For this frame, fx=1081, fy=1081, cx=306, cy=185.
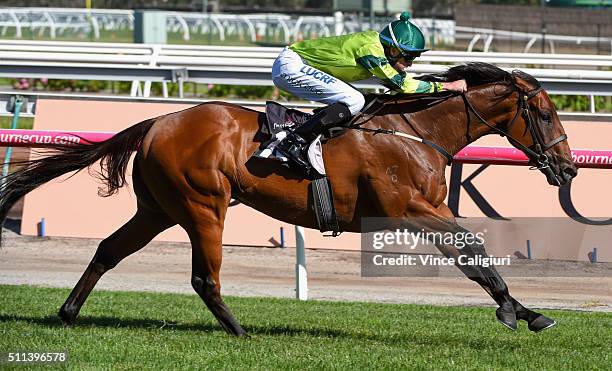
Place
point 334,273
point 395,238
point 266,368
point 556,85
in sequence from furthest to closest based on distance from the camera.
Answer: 1. point 556,85
2. point 334,273
3. point 395,238
4. point 266,368

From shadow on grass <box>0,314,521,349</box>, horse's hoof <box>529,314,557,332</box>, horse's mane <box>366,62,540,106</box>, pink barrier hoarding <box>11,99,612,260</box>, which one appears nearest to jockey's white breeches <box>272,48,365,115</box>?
horse's mane <box>366,62,540,106</box>

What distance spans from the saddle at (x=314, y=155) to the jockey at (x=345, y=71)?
0.17ft

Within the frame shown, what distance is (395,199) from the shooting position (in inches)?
274

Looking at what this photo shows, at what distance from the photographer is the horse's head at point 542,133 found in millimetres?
7156

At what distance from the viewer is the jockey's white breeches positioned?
705cm

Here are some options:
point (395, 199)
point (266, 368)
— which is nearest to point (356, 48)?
point (395, 199)

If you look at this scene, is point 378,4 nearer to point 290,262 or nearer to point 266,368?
point 290,262

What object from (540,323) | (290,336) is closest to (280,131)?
(290,336)

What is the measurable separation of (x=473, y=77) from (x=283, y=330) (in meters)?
2.17

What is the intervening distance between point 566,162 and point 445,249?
3.43ft

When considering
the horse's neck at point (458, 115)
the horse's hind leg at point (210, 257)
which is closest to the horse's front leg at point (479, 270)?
the horse's neck at point (458, 115)

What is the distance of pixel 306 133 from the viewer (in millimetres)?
6988

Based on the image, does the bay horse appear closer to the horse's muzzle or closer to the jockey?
the horse's muzzle

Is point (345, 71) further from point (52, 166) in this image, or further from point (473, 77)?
point (52, 166)
